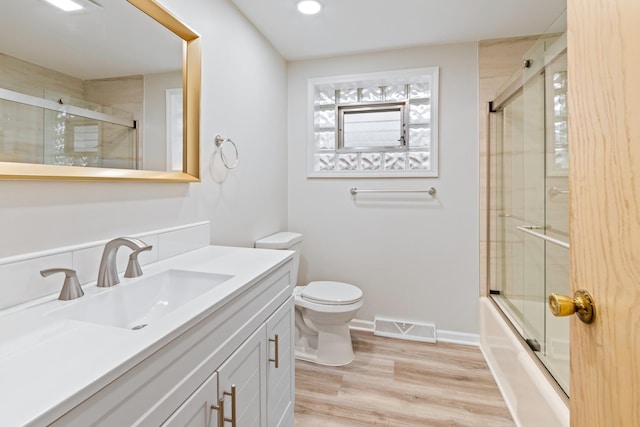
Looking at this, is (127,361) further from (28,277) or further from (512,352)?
(512,352)

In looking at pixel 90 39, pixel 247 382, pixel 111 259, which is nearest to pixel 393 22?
pixel 90 39

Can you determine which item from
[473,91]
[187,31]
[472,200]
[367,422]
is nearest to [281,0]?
[187,31]

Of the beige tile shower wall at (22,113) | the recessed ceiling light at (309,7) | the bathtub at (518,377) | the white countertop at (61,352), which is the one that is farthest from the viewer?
the recessed ceiling light at (309,7)

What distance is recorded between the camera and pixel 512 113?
205cm

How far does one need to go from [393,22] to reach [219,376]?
219 cm

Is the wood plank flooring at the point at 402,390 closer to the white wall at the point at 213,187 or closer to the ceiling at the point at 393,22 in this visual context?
the white wall at the point at 213,187

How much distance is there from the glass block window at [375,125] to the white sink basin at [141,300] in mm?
1627

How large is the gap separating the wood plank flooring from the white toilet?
0.25ft

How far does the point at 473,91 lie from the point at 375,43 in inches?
31.4

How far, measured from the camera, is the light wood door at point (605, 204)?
0.47 m

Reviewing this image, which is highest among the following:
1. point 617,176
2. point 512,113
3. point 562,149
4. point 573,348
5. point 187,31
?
point 187,31

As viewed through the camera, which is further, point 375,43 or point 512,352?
point 375,43

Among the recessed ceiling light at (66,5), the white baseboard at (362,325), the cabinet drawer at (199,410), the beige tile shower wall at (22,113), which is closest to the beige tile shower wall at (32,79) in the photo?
the beige tile shower wall at (22,113)

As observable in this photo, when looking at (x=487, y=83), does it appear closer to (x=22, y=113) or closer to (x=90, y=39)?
Result: (x=90, y=39)
